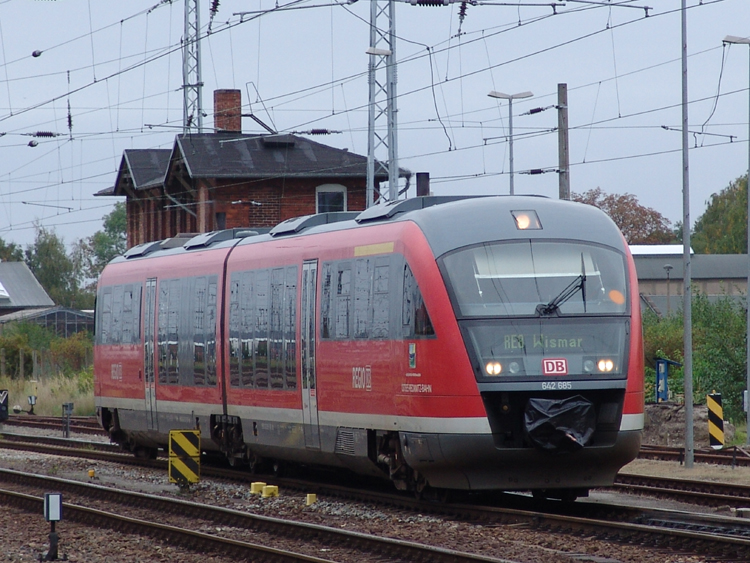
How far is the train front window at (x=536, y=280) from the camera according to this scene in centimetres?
1372

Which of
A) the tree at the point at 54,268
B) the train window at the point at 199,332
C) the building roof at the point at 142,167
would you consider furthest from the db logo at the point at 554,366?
the tree at the point at 54,268

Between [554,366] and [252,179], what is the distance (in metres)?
37.7

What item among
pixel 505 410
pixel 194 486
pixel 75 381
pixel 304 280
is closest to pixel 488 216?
pixel 505 410

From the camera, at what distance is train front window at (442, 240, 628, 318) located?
13.7 meters

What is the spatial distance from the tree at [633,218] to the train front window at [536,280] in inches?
3528

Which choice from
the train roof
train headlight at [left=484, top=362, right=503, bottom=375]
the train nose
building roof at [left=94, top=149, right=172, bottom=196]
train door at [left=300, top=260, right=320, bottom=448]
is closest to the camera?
the train nose

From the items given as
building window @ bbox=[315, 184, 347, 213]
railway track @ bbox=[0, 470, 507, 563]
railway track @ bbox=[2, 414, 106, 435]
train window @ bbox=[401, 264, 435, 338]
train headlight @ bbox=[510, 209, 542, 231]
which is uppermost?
building window @ bbox=[315, 184, 347, 213]

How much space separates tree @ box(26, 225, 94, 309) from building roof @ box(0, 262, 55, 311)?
701 inches

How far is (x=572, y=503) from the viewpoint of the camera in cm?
1491

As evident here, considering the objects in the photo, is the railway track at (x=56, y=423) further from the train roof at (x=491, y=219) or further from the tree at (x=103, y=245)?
the tree at (x=103, y=245)

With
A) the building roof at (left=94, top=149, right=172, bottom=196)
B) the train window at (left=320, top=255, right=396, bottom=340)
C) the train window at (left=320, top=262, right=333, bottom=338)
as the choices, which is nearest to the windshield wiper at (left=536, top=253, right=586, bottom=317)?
the train window at (left=320, top=255, right=396, bottom=340)

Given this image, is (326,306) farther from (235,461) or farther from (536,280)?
(235,461)

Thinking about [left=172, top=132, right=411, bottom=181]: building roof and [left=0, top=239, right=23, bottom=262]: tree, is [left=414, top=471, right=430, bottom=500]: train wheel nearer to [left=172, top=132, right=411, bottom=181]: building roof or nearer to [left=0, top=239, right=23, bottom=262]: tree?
[left=172, top=132, right=411, bottom=181]: building roof

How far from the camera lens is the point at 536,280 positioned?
1390 centimetres
